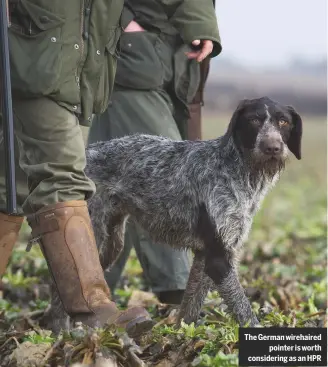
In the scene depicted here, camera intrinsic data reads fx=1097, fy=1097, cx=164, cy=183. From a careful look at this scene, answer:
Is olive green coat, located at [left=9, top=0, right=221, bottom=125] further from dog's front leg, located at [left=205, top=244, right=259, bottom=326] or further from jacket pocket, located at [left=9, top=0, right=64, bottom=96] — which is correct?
dog's front leg, located at [left=205, top=244, right=259, bottom=326]

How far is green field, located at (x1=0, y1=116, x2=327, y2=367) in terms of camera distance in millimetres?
5352

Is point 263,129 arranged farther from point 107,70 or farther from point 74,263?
point 74,263

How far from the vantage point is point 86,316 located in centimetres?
568

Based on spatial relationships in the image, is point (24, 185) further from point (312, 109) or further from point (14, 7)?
point (312, 109)

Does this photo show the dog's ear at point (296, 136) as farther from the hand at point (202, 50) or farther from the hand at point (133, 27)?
the hand at point (133, 27)

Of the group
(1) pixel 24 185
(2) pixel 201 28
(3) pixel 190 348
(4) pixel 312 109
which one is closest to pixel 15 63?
(1) pixel 24 185

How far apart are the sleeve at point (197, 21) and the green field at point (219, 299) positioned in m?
1.64

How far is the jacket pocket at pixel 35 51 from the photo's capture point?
18.5ft

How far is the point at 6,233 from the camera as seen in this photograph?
6.11m

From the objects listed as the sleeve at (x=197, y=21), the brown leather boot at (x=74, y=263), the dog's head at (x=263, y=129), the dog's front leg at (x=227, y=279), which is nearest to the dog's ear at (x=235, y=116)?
the dog's head at (x=263, y=129)

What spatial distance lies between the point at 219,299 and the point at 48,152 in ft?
7.38

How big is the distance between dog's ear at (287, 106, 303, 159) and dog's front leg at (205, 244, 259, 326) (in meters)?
0.70
